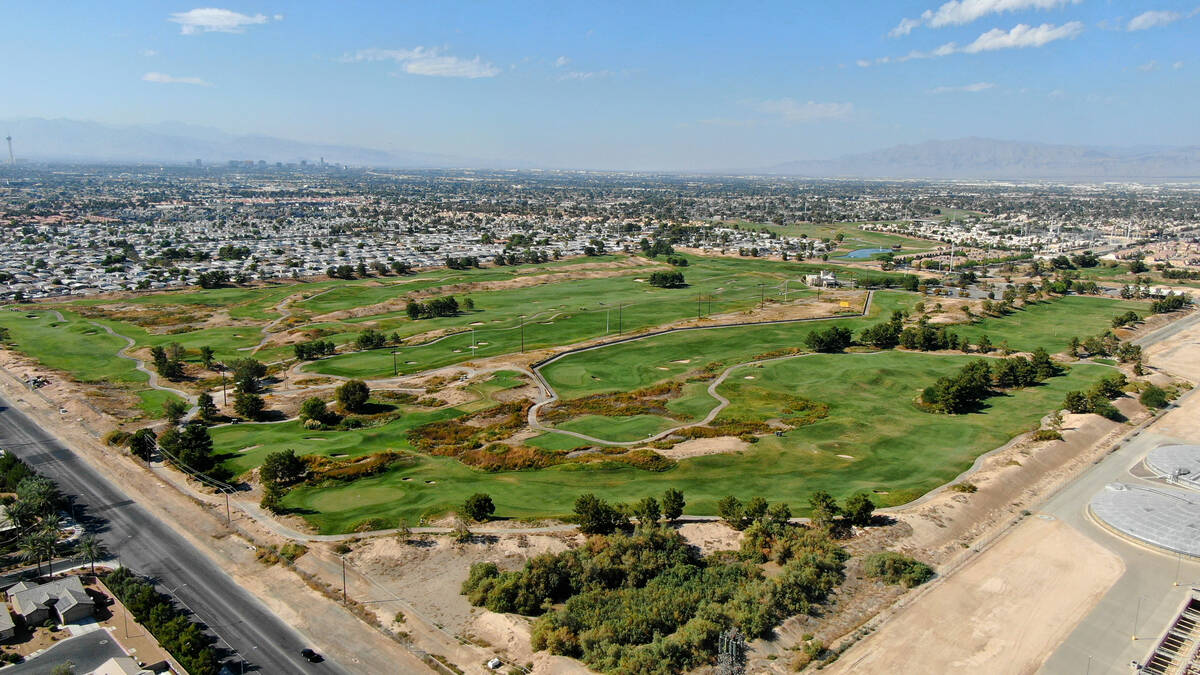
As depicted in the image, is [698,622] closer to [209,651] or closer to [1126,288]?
[209,651]

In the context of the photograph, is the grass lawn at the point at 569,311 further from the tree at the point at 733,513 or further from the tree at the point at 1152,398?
the tree at the point at 1152,398

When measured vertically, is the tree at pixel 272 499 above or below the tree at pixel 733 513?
below

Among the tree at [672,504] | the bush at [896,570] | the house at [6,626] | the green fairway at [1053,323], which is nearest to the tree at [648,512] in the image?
the tree at [672,504]

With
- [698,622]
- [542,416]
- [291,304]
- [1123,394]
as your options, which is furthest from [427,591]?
[291,304]

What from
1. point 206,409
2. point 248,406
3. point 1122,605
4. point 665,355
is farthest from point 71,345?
point 1122,605

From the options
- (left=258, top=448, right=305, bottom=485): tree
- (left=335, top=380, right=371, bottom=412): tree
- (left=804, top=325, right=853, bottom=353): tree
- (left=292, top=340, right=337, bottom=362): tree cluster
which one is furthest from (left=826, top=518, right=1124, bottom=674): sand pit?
(left=292, top=340, right=337, bottom=362): tree cluster

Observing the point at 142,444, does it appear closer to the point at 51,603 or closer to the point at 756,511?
the point at 51,603
